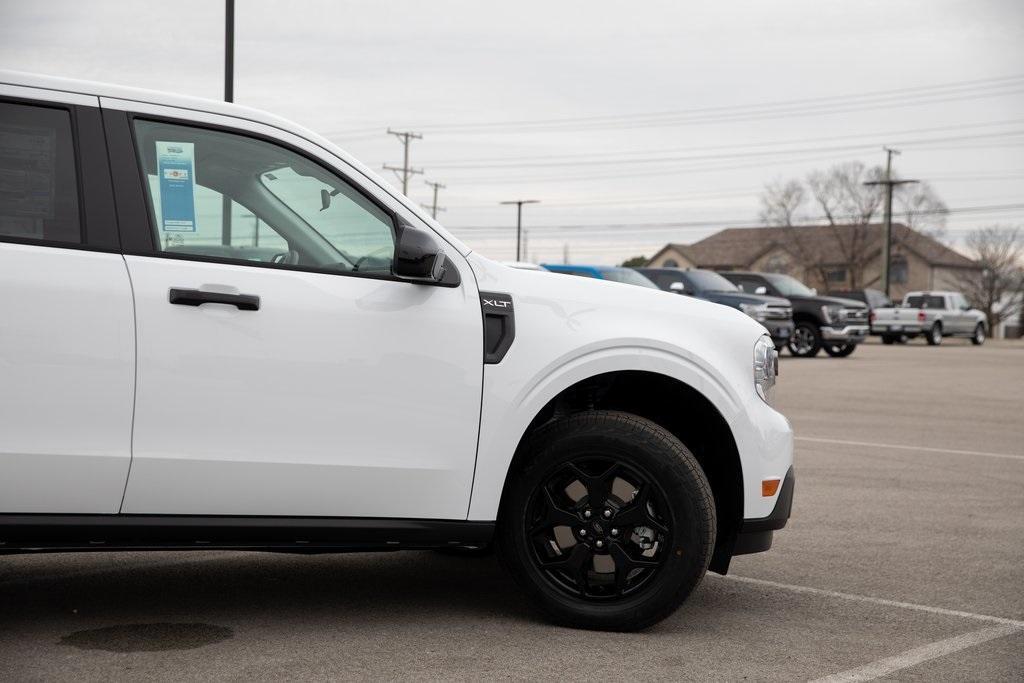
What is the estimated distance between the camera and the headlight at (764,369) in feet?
16.1

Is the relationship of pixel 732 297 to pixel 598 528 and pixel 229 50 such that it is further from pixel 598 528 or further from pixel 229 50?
pixel 598 528

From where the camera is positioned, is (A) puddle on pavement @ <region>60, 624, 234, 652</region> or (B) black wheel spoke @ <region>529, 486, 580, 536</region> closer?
(A) puddle on pavement @ <region>60, 624, 234, 652</region>

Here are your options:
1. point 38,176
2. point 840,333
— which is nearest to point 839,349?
point 840,333

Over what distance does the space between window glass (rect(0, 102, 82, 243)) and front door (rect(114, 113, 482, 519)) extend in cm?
24

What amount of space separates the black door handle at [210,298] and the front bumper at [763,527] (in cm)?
200

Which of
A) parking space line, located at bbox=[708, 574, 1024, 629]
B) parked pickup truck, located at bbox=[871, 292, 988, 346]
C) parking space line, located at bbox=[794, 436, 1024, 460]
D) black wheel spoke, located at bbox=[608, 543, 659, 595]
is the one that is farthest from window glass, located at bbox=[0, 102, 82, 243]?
parked pickup truck, located at bbox=[871, 292, 988, 346]

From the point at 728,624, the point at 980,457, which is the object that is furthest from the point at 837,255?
the point at 728,624

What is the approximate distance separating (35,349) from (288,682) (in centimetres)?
133

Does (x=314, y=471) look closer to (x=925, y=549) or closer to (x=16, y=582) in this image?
(x=16, y=582)

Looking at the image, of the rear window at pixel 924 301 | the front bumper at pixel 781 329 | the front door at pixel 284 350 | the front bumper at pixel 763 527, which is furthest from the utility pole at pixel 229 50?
the rear window at pixel 924 301

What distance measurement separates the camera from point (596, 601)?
15.3 feet

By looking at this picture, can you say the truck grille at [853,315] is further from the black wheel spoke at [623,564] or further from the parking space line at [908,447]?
the black wheel spoke at [623,564]

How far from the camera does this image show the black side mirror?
4371 mm

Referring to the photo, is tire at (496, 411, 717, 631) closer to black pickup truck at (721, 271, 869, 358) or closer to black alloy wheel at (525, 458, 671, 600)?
black alloy wheel at (525, 458, 671, 600)
